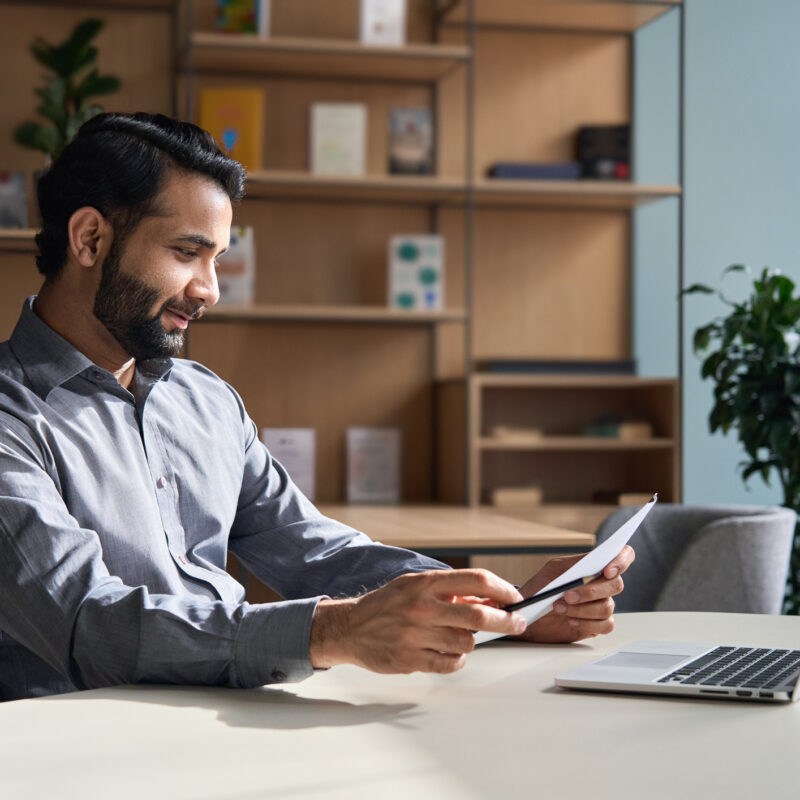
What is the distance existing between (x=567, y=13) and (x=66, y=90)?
5.52ft

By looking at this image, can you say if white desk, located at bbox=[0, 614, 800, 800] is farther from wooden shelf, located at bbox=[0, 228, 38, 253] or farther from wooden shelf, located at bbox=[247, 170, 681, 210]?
wooden shelf, located at bbox=[247, 170, 681, 210]

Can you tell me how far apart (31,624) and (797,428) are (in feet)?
9.03

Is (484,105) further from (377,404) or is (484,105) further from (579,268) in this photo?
(377,404)

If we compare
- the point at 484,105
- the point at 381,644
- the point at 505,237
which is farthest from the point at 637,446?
the point at 381,644

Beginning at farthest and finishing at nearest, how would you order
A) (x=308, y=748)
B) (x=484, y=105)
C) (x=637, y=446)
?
1. (x=484, y=105)
2. (x=637, y=446)
3. (x=308, y=748)

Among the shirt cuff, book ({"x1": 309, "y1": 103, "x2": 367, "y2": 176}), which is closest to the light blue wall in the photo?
book ({"x1": 309, "y1": 103, "x2": 367, "y2": 176})

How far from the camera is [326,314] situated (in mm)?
3631

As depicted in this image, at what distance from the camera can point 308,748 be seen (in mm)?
932

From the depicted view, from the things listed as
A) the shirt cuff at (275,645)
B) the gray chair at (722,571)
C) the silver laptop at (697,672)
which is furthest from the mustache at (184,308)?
the gray chair at (722,571)

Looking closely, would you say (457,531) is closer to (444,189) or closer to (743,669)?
(444,189)

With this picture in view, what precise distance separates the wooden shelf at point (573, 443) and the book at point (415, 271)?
0.49 meters

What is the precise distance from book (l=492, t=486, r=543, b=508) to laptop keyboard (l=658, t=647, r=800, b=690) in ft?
7.99

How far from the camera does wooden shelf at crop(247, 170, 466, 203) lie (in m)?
3.61

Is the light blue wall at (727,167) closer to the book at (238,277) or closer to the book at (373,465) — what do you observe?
the book at (373,465)
